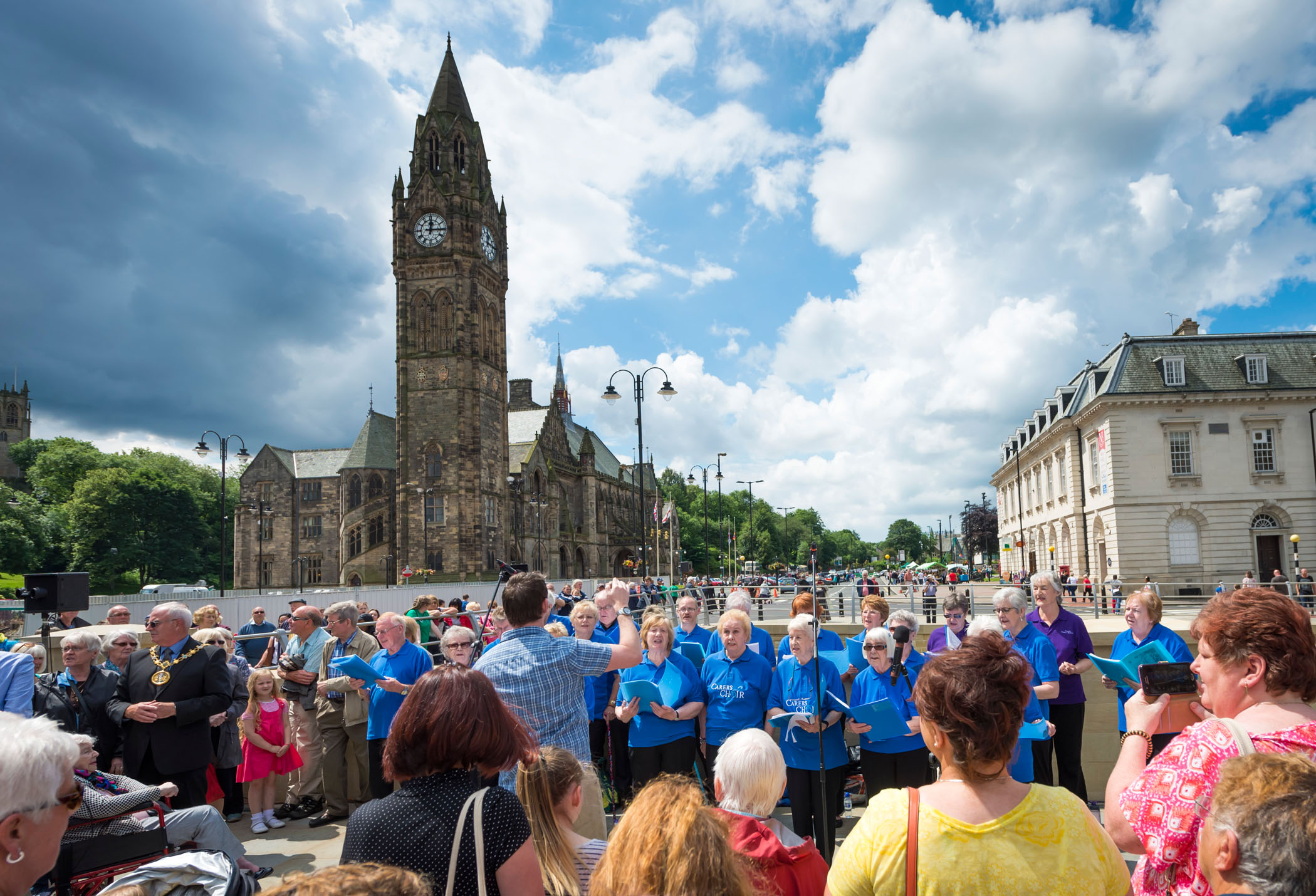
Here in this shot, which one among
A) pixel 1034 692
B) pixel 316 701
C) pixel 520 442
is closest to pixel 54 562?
pixel 520 442

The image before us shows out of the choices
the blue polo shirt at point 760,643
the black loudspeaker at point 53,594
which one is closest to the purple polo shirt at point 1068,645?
the blue polo shirt at point 760,643

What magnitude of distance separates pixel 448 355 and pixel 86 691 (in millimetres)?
51822

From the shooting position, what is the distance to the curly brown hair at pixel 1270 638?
2.62m

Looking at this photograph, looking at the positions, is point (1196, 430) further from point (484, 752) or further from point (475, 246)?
point (475, 246)

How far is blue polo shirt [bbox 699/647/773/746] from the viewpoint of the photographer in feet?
20.1

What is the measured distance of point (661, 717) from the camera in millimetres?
6172

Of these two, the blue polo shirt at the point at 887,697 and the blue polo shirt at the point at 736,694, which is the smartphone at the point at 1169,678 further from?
the blue polo shirt at the point at 736,694

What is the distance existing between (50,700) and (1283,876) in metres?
6.92

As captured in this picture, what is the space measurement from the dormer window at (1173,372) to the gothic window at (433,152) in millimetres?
47168

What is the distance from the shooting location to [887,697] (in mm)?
6203

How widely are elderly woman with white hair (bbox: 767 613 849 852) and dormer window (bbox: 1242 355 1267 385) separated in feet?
119

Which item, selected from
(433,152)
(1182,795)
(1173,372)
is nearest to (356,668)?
A: (1182,795)

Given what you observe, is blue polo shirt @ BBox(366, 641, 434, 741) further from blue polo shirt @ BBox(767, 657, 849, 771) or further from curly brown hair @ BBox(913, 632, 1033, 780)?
curly brown hair @ BBox(913, 632, 1033, 780)

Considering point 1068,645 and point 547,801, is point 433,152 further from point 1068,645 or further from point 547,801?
point 547,801
